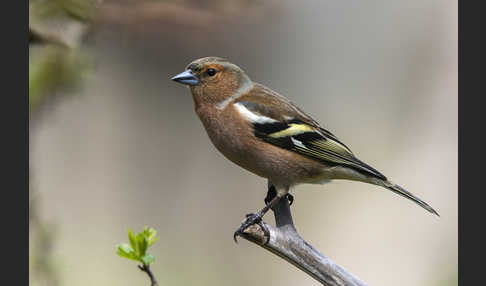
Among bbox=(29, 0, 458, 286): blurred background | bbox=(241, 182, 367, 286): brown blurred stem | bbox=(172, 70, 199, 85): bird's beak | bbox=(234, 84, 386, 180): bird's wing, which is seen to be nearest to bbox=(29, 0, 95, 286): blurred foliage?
bbox=(172, 70, 199, 85): bird's beak

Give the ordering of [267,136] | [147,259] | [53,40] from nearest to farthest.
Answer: [147,259], [53,40], [267,136]

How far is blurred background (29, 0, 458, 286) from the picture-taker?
19.5 feet

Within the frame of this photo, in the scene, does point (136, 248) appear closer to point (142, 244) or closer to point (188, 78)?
point (142, 244)

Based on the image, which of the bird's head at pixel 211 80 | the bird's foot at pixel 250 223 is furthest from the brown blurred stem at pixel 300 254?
the bird's head at pixel 211 80

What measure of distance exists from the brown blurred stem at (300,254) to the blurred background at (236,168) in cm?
Answer: 283

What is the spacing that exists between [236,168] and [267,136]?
3470 mm

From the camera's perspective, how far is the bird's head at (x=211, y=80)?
3.51 metres

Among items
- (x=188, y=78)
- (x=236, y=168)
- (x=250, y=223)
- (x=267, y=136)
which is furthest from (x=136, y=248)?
(x=236, y=168)

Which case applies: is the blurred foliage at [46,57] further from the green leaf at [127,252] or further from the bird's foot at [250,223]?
the bird's foot at [250,223]

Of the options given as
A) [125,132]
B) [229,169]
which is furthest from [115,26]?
[229,169]

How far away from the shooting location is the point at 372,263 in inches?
237

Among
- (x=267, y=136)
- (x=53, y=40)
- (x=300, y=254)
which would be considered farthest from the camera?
(x=267, y=136)

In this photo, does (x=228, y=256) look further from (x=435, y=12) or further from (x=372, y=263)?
(x=435, y=12)

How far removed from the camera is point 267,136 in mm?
3414
